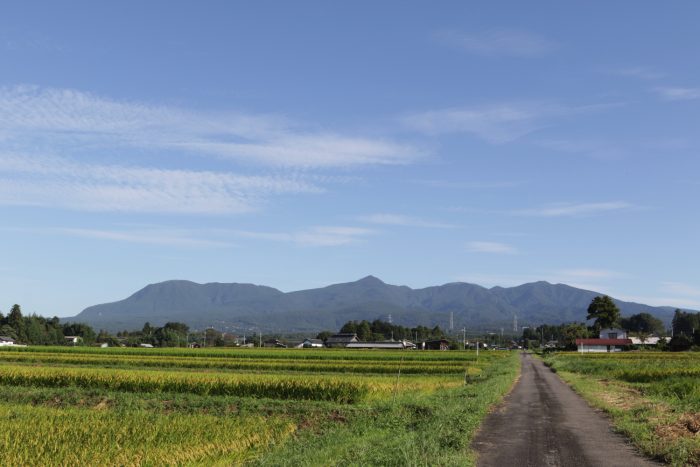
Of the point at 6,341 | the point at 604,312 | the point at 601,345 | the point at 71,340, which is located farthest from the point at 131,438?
the point at 71,340

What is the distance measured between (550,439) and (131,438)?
12560 millimetres

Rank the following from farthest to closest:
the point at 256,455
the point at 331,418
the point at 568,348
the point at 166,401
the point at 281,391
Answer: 1. the point at 568,348
2. the point at 281,391
3. the point at 166,401
4. the point at 331,418
5. the point at 256,455

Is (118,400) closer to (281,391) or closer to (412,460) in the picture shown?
(281,391)

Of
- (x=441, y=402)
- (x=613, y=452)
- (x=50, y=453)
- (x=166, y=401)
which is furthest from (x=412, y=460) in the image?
(x=166, y=401)

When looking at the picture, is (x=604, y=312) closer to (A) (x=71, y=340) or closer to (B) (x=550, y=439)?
(A) (x=71, y=340)

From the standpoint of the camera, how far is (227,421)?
834 inches

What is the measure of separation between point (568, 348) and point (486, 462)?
159810 mm

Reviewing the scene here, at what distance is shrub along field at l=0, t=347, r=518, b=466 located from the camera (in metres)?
15.4

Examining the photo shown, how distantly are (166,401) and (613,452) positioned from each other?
2100 centimetres

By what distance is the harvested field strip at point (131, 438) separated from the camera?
14.7 m

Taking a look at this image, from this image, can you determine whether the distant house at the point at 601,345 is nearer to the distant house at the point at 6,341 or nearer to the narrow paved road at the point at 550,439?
the narrow paved road at the point at 550,439

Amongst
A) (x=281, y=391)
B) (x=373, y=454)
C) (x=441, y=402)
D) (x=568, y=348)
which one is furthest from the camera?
(x=568, y=348)

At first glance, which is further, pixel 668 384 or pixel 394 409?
pixel 668 384

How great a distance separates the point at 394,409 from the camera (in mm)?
25312
